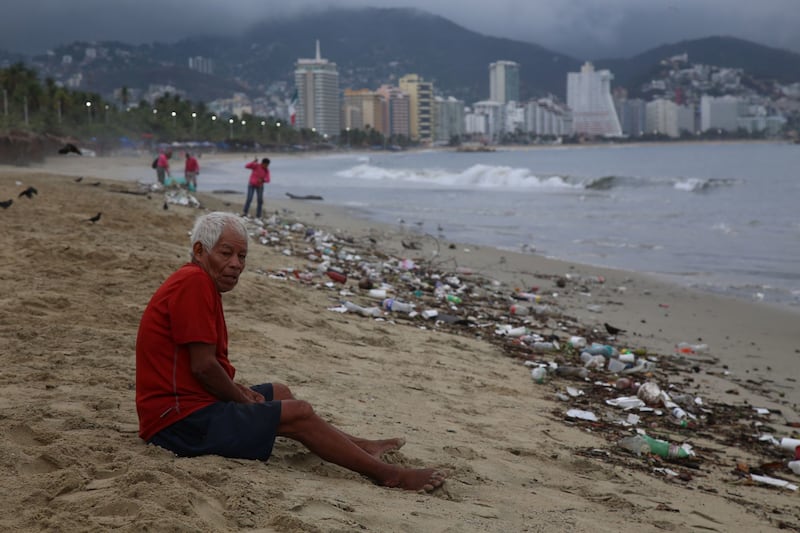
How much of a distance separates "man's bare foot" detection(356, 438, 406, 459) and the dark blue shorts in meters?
0.48

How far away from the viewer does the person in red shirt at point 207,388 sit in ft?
10.5

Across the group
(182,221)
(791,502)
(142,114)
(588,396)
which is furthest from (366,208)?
(142,114)

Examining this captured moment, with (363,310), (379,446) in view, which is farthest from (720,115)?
(379,446)

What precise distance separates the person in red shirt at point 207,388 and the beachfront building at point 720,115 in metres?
197

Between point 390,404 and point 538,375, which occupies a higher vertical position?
point 390,404

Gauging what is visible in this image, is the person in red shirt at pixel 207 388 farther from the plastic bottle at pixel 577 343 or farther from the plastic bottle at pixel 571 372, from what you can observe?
the plastic bottle at pixel 577 343

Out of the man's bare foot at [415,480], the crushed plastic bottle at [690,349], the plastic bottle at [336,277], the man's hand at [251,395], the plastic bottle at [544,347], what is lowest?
the crushed plastic bottle at [690,349]

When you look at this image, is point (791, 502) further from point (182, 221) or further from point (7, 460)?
point (182, 221)

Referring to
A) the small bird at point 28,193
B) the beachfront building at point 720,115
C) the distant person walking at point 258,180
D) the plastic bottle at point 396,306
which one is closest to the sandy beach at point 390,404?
the plastic bottle at point 396,306

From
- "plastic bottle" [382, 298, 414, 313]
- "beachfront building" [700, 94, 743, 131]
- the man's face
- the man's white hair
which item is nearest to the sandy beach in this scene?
"plastic bottle" [382, 298, 414, 313]

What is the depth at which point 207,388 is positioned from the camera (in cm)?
329

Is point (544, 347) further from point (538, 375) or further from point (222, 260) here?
point (222, 260)

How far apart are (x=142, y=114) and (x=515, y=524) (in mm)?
110515

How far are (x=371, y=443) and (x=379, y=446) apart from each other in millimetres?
39
